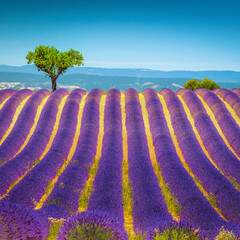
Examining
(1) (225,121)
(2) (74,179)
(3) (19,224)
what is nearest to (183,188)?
(2) (74,179)

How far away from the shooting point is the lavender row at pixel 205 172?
6.95 metres

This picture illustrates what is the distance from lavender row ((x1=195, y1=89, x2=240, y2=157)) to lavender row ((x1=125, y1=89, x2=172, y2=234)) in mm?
4965

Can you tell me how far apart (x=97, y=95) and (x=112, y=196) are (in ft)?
46.5

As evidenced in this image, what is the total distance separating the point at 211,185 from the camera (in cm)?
820

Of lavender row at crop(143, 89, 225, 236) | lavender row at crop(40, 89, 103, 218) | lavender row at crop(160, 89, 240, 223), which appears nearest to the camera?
lavender row at crop(143, 89, 225, 236)

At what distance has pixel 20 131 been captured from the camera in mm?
13547

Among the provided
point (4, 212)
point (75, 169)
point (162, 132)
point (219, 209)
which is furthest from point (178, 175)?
point (4, 212)

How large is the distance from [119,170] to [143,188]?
5.70 feet

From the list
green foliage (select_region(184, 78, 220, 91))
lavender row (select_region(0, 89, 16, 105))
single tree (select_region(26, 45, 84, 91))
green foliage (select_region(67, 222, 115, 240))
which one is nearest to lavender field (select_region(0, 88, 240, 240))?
green foliage (select_region(67, 222, 115, 240))

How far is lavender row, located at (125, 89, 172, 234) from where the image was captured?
548cm

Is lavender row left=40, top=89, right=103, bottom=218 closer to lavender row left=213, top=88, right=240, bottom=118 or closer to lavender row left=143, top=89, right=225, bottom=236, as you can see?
lavender row left=143, top=89, right=225, bottom=236

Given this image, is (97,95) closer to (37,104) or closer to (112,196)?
(37,104)

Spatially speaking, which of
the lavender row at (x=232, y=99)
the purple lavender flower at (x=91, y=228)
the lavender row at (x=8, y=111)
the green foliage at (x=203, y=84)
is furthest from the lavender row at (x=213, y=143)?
the green foliage at (x=203, y=84)

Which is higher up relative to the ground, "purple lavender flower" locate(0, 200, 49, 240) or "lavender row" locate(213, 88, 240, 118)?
"lavender row" locate(213, 88, 240, 118)
